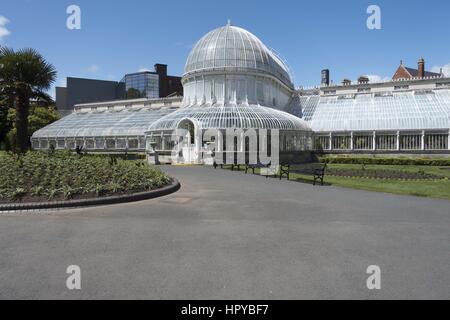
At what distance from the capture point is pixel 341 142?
1555 inches

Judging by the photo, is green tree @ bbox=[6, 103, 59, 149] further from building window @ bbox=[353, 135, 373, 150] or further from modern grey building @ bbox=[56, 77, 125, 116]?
building window @ bbox=[353, 135, 373, 150]

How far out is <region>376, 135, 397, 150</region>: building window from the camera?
36.9 meters

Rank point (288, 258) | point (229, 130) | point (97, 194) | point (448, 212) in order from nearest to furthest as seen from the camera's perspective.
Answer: point (288, 258) < point (448, 212) < point (97, 194) < point (229, 130)

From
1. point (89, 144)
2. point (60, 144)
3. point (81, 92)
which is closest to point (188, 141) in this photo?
point (89, 144)

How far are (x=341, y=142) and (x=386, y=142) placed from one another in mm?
4592

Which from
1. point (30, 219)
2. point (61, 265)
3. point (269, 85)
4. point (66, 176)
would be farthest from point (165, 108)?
point (61, 265)

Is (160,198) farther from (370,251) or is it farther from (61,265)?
(370,251)

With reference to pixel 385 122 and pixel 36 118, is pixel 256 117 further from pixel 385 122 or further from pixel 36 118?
pixel 36 118

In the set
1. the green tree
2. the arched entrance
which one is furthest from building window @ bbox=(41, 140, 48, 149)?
the arched entrance

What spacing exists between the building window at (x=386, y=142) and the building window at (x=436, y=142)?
291 cm

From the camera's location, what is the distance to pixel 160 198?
12.8 metres

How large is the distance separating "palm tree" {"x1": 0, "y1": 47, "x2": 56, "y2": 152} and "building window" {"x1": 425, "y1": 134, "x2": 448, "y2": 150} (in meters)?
34.4

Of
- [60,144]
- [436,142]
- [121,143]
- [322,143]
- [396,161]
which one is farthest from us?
[60,144]
